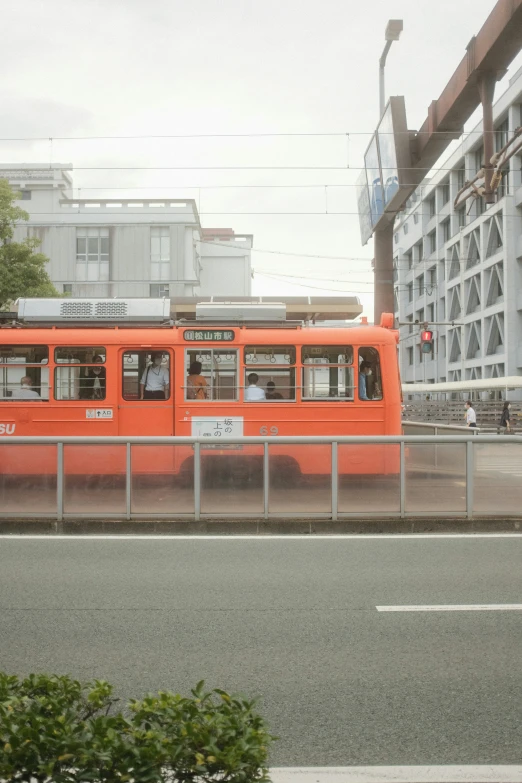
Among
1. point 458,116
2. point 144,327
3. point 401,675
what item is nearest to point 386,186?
point 458,116

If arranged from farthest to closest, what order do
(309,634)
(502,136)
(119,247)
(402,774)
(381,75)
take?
(119,247)
(502,136)
(381,75)
(309,634)
(402,774)

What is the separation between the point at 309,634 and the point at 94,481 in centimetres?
619

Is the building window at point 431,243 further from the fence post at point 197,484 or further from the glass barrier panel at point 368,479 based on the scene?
the fence post at point 197,484

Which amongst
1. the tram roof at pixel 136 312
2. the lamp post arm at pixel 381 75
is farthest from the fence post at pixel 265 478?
the lamp post arm at pixel 381 75

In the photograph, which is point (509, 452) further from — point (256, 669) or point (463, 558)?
point (256, 669)

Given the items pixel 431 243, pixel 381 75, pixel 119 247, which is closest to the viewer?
pixel 381 75

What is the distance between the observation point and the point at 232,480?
12.3 meters

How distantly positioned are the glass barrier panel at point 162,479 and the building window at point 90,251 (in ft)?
189

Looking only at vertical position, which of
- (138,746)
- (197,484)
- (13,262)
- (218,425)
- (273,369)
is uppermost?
(13,262)

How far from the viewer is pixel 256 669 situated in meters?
5.79

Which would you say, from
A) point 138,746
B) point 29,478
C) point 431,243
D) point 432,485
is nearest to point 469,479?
point 432,485

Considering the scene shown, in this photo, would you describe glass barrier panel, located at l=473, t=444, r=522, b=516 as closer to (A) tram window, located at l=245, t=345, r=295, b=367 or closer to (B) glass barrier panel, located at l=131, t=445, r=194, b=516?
(B) glass barrier panel, located at l=131, t=445, r=194, b=516

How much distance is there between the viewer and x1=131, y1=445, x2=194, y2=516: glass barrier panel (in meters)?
12.2

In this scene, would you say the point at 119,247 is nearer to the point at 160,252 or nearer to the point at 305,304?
the point at 160,252
